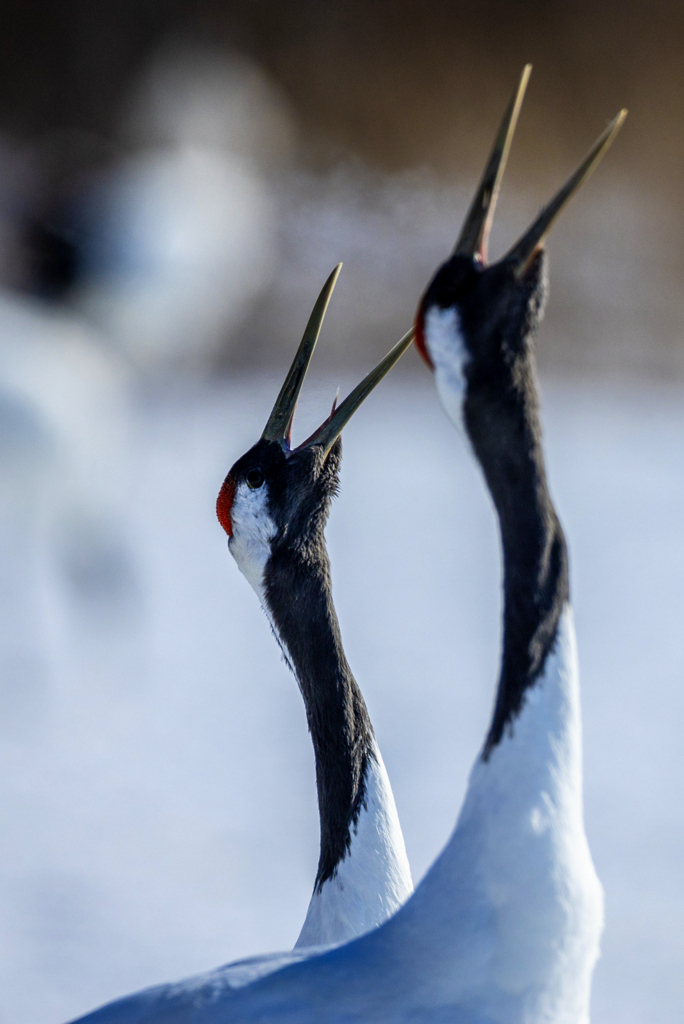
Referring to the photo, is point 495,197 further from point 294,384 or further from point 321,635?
point 321,635

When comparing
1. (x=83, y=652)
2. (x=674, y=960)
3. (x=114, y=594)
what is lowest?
(x=674, y=960)

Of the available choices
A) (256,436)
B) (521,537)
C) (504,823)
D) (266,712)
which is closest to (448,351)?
(521,537)

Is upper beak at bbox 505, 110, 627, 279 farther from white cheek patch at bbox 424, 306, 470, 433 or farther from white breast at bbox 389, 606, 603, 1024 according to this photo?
white breast at bbox 389, 606, 603, 1024

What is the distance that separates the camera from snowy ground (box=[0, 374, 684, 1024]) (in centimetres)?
184

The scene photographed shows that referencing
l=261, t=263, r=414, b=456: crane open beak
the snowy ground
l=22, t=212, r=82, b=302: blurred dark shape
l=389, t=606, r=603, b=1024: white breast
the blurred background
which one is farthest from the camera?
l=22, t=212, r=82, b=302: blurred dark shape

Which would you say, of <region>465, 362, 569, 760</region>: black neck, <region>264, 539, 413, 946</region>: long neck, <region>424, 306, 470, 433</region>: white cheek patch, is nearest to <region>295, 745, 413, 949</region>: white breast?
<region>264, 539, 413, 946</region>: long neck

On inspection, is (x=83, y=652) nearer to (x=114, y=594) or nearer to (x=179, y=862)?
(x=114, y=594)

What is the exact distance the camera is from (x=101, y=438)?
390cm

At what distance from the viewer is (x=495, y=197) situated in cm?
86

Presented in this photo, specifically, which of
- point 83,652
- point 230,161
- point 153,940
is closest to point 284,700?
point 83,652

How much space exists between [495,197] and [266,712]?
2060mm

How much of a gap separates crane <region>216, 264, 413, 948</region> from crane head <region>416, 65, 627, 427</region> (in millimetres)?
293

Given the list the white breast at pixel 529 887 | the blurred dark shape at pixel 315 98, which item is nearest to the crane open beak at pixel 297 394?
the white breast at pixel 529 887

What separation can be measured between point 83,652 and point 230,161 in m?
2.48
